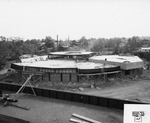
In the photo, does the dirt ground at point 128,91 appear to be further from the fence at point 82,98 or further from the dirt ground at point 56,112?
the dirt ground at point 56,112

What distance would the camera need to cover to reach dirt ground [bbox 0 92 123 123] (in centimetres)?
1327

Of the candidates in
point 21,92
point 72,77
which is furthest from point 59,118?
point 72,77

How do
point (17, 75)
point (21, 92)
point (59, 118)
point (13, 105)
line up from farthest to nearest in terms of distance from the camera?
point (17, 75)
point (21, 92)
point (13, 105)
point (59, 118)

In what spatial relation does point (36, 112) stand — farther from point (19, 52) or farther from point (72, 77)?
point (19, 52)

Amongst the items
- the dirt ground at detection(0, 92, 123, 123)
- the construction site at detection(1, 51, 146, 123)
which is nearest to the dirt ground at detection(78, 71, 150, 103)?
the construction site at detection(1, 51, 146, 123)

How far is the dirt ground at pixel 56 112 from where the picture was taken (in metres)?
13.3

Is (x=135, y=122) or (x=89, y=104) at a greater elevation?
(x=135, y=122)

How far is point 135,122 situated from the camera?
19.9 ft

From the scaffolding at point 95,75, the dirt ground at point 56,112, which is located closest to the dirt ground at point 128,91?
the scaffolding at point 95,75

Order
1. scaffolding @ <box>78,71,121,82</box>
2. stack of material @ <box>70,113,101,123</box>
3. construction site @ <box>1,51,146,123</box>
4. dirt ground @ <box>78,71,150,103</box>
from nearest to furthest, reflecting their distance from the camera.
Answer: stack of material @ <box>70,113,101,123</box>
construction site @ <box>1,51,146,123</box>
dirt ground @ <box>78,71,150,103</box>
scaffolding @ <box>78,71,121,82</box>

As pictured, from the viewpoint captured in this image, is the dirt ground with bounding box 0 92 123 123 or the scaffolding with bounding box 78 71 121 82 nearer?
the dirt ground with bounding box 0 92 123 123

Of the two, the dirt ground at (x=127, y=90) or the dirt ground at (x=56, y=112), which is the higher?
the dirt ground at (x=56, y=112)

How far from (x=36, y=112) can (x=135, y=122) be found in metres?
10.7

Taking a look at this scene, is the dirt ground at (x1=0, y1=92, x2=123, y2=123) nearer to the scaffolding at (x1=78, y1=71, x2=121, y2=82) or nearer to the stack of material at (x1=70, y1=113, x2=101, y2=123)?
the stack of material at (x1=70, y1=113, x2=101, y2=123)
